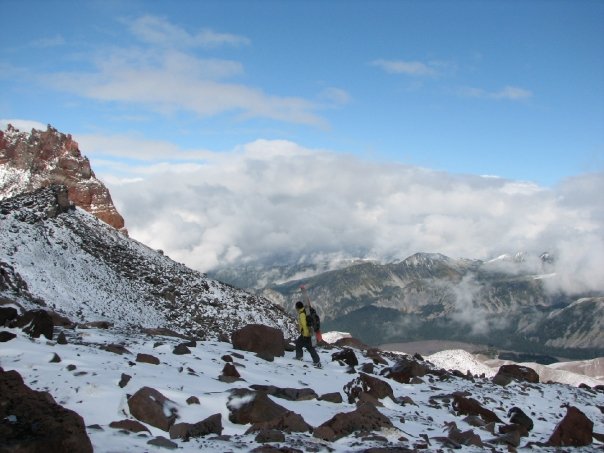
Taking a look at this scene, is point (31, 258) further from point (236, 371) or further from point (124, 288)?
point (236, 371)

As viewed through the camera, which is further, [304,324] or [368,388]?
[304,324]

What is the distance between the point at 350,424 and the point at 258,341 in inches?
485

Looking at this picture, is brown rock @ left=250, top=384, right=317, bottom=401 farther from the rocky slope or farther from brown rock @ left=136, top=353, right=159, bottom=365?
the rocky slope

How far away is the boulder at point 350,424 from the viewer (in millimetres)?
12594

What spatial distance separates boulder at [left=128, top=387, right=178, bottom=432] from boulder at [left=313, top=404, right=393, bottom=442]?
137 inches

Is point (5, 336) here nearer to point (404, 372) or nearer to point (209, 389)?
point (209, 389)

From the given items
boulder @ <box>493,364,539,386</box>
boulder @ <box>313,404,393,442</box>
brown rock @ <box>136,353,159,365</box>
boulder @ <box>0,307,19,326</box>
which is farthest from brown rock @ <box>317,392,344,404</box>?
boulder @ <box>493,364,539,386</box>

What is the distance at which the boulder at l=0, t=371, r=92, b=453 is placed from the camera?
835cm

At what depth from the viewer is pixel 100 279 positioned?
54719mm

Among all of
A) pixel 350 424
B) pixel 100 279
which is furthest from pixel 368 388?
pixel 100 279

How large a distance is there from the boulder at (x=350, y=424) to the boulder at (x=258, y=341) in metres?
11.3

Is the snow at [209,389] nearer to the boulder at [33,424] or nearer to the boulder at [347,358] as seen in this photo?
the boulder at [347,358]

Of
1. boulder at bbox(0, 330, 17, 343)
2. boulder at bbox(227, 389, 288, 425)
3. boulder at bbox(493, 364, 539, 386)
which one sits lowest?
boulder at bbox(493, 364, 539, 386)

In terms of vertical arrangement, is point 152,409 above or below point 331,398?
above
